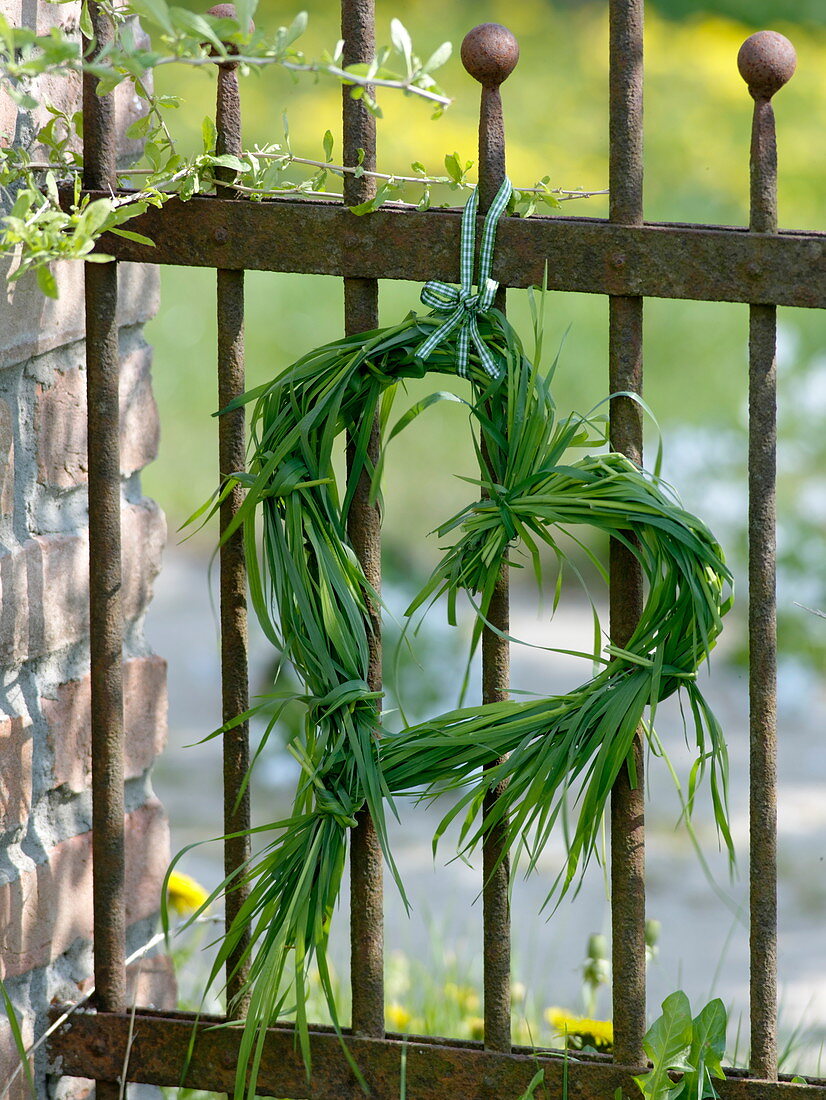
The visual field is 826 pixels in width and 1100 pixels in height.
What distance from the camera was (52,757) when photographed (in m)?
1.32

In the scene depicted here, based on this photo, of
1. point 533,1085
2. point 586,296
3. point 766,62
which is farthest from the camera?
point 586,296

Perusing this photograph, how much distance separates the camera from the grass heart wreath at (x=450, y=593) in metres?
1.13

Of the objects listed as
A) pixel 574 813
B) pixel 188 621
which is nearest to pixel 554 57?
pixel 188 621

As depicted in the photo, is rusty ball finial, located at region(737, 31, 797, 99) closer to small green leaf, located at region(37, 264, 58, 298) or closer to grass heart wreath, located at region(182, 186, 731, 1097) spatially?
grass heart wreath, located at region(182, 186, 731, 1097)

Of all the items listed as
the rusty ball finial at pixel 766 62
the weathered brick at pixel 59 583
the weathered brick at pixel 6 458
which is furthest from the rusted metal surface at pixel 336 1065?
the rusty ball finial at pixel 766 62

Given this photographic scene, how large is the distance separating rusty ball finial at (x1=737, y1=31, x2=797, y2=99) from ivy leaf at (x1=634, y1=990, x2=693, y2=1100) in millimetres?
809

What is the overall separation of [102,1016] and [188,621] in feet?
8.37

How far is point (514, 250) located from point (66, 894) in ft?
2.59

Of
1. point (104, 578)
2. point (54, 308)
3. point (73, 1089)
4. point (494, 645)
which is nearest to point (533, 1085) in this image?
point (494, 645)

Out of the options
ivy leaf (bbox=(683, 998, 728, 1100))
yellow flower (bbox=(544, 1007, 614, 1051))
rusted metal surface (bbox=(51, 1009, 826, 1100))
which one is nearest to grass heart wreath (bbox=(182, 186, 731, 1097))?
rusted metal surface (bbox=(51, 1009, 826, 1100))

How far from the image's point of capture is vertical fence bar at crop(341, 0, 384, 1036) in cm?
117

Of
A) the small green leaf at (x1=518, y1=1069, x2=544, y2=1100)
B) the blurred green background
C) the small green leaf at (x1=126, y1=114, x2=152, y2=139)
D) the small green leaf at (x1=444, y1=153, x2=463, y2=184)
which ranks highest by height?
the blurred green background

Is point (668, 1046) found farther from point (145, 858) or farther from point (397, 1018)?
point (397, 1018)

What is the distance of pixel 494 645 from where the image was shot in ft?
3.99
